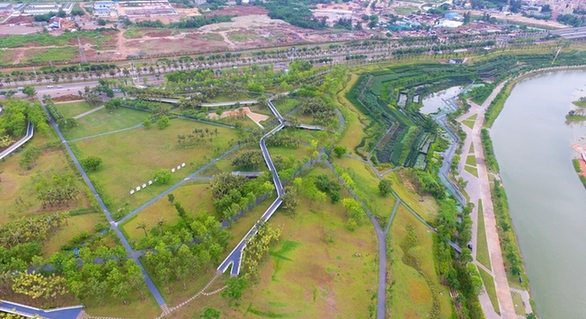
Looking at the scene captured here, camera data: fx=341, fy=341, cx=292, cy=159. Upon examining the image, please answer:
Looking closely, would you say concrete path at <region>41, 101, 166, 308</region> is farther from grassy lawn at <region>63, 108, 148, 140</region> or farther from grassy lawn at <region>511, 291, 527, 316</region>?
grassy lawn at <region>511, 291, 527, 316</region>

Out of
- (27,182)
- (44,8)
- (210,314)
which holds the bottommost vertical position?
(27,182)

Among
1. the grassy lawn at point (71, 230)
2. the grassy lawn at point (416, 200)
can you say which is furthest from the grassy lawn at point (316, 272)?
the grassy lawn at point (71, 230)

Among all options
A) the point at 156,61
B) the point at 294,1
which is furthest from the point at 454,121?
the point at 294,1

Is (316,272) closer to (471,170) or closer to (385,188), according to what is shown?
(385,188)

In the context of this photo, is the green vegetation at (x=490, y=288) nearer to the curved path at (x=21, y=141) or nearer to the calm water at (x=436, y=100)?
the calm water at (x=436, y=100)

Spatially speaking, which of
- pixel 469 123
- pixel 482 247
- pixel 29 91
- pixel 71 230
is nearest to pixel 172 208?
pixel 71 230

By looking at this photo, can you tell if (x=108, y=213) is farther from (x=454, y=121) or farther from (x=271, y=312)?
Result: (x=454, y=121)
